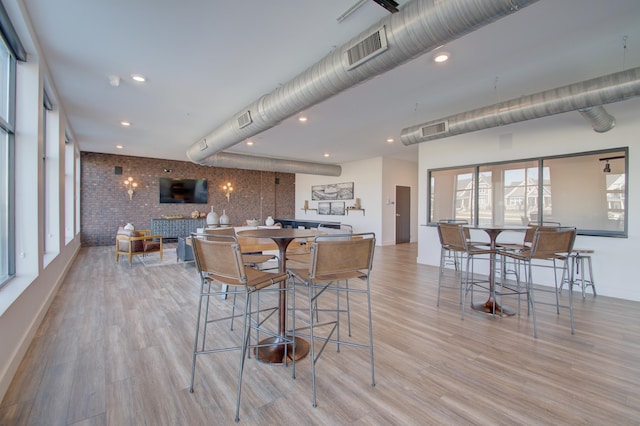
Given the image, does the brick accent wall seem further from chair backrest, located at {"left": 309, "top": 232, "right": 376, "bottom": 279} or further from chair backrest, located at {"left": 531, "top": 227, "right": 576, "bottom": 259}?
chair backrest, located at {"left": 531, "top": 227, "right": 576, "bottom": 259}

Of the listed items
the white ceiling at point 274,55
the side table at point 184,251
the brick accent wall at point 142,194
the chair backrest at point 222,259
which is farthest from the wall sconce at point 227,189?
the chair backrest at point 222,259

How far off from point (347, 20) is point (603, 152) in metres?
4.56

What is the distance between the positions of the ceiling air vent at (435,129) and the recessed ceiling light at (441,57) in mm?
1440

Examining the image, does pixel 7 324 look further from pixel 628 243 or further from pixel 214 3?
pixel 628 243

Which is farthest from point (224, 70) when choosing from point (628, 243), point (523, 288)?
point (628, 243)

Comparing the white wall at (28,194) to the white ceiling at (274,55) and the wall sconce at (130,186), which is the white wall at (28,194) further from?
the wall sconce at (130,186)

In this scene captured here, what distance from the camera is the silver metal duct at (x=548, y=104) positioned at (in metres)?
2.83

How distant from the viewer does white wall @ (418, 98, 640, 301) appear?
4082mm

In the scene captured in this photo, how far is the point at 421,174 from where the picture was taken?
668cm

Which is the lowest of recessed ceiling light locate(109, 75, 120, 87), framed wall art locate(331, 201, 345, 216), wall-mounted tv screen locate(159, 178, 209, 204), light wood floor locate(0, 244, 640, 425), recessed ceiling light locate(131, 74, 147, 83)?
light wood floor locate(0, 244, 640, 425)

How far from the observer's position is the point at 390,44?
2.19 metres

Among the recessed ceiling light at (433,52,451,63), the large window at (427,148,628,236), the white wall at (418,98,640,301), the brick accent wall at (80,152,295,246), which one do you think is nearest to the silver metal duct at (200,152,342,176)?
the brick accent wall at (80,152,295,246)

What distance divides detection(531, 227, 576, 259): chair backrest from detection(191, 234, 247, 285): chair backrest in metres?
2.97

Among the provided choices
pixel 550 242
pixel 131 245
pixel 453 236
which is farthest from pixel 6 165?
pixel 550 242
